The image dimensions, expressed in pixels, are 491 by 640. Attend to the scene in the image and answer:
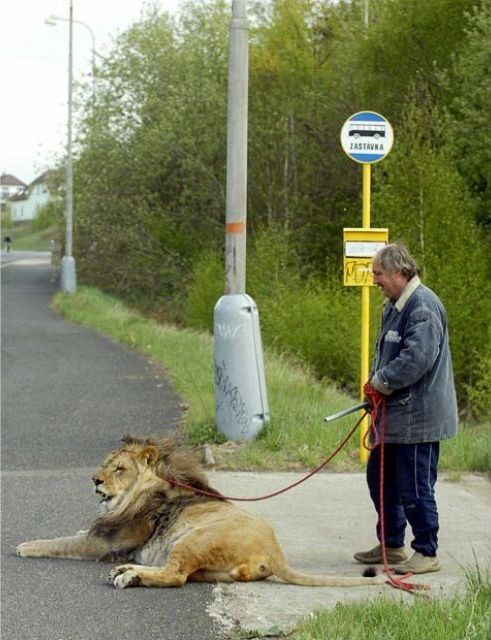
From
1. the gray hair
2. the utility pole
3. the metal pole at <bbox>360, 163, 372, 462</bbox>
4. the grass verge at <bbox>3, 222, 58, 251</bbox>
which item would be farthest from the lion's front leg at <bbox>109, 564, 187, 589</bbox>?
the grass verge at <bbox>3, 222, 58, 251</bbox>

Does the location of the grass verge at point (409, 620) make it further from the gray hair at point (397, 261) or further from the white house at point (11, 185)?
the white house at point (11, 185)

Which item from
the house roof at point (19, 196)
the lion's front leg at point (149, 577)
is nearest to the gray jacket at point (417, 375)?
the lion's front leg at point (149, 577)

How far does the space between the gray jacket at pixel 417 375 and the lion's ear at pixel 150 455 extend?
143 cm

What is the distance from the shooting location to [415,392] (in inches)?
291

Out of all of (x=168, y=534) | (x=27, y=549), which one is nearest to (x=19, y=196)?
(x=27, y=549)

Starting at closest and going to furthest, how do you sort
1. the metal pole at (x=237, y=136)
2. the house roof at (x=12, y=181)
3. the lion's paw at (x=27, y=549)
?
the lion's paw at (x=27, y=549) → the metal pole at (x=237, y=136) → the house roof at (x=12, y=181)

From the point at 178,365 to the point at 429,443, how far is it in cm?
1103

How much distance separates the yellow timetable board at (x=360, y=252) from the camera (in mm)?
10609

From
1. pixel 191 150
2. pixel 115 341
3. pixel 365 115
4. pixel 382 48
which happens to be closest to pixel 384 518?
pixel 365 115

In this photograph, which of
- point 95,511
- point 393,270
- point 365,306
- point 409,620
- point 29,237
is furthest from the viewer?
point 29,237

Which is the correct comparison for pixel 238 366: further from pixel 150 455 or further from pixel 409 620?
pixel 409 620

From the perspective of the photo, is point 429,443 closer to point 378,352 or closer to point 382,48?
point 378,352

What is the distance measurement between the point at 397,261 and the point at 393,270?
59 mm

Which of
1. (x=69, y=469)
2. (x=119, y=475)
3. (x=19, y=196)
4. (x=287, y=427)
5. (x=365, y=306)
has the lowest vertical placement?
(x=69, y=469)
